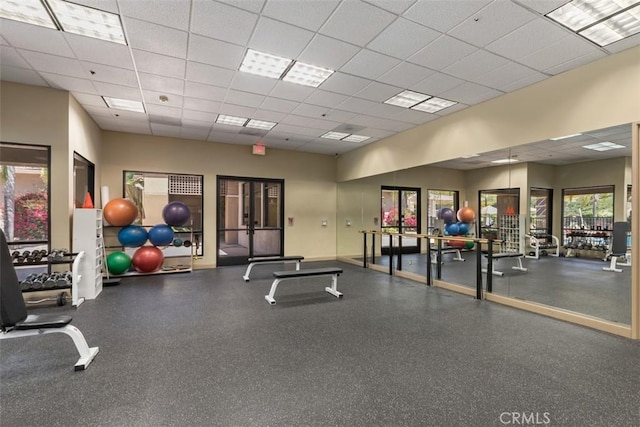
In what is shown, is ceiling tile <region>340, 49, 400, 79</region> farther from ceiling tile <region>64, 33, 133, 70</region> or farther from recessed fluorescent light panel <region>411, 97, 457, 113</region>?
ceiling tile <region>64, 33, 133, 70</region>

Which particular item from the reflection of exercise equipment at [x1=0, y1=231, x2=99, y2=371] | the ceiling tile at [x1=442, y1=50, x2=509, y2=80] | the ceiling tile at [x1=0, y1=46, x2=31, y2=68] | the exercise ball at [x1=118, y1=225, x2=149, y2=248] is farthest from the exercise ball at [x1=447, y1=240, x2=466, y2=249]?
the ceiling tile at [x1=0, y1=46, x2=31, y2=68]

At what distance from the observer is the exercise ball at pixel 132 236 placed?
20.1 feet

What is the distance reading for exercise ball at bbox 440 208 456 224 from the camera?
5.60m

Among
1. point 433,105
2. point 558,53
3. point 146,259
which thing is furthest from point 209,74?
point 558,53

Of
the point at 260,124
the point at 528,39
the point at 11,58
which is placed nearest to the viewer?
the point at 528,39

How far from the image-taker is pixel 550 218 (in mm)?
4508

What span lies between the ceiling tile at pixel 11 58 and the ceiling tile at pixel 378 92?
14.3 feet

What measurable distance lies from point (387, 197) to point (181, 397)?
6031 millimetres

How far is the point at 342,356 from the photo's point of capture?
9.09 feet

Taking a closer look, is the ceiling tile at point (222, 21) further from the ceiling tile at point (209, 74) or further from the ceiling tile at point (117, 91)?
the ceiling tile at point (117, 91)

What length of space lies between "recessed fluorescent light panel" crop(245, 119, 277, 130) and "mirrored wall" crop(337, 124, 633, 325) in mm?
3348

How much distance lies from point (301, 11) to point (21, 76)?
163 inches

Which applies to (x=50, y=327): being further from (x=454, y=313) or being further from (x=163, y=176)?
(x=163, y=176)

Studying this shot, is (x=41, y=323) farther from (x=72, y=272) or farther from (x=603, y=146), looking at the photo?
(x=603, y=146)
